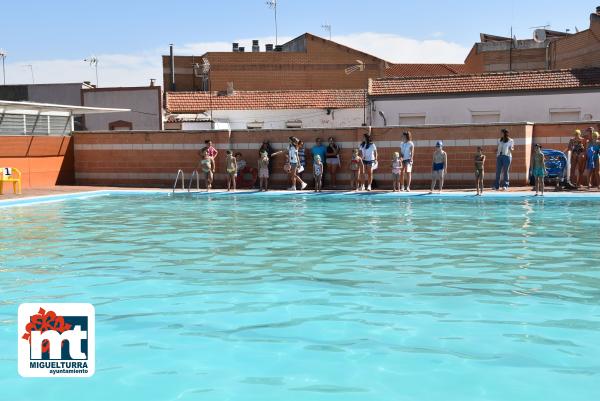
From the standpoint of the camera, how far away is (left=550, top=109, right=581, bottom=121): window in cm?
3102

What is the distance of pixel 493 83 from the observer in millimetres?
33594

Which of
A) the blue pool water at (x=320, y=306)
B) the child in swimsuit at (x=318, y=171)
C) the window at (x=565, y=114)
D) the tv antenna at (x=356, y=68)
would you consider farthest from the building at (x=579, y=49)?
the blue pool water at (x=320, y=306)

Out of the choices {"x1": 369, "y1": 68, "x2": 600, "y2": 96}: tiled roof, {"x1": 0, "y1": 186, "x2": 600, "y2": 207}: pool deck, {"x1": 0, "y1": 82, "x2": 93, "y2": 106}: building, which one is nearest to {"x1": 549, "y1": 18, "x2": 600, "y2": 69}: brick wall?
{"x1": 369, "y1": 68, "x2": 600, "y2": 96}: tiled roof

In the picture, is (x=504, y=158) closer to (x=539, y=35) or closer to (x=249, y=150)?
(x=249, y=150)

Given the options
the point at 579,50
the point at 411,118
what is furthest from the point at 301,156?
the point at 579,50

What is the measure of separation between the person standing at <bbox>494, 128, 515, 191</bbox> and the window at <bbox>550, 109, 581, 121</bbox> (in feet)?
33.4

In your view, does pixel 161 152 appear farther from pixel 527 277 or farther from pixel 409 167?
pixel 527 277

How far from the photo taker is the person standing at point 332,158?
24.0m

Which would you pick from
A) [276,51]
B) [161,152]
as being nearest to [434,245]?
[161,152]

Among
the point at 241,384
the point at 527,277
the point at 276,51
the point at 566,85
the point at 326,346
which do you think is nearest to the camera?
the point at 241,384

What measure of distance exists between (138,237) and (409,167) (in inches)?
424

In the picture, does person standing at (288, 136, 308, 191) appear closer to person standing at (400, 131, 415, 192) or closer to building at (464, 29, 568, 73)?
person standing at (400, 131, 415, 192)

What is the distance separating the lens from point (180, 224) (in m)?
15.6

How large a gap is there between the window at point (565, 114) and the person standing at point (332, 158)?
40.2 feet
